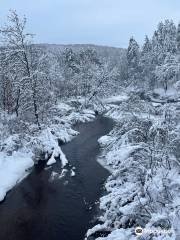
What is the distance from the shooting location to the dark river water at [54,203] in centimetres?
1730

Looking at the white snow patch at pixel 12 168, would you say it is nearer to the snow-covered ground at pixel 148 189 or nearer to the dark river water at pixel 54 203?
the dark river water at pixel 54 203

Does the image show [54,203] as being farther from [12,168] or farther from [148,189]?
[148,189]

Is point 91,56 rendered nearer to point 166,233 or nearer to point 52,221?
point 52,221

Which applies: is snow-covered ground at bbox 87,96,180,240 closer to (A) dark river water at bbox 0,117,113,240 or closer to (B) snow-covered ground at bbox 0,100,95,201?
(A) dark river water at bbox 0,117,113,240

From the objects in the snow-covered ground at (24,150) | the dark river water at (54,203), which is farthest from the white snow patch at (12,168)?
the dark river water at (54,203)

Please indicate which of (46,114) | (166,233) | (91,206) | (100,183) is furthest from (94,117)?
(166,233)

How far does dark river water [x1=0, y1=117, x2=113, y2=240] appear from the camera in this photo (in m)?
17.3

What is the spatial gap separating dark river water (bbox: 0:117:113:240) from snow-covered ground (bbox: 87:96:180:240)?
1.08 m

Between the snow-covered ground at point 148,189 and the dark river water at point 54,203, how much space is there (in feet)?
3.54

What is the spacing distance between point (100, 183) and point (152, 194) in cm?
774

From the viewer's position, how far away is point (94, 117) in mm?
47312

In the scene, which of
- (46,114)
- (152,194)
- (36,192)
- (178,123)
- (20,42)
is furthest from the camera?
(46,114)

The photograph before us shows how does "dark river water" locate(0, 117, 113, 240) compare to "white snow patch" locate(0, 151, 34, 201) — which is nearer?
"dark river water" locate(0, 117, 113, 240)

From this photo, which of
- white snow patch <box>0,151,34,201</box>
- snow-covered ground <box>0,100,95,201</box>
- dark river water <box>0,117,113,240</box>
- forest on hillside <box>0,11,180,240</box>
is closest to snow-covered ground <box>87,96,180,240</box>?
forest on hillside <box>0,11,180,240</box>
